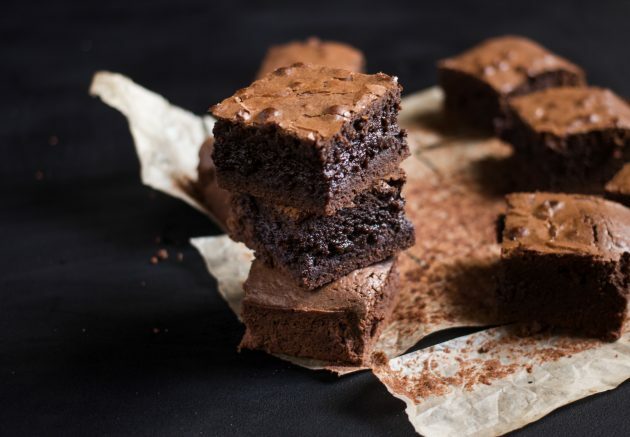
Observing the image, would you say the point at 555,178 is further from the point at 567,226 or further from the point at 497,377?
the point at 497,377

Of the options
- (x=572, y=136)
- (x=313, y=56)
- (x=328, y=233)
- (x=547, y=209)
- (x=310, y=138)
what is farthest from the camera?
(x=313, y=56)

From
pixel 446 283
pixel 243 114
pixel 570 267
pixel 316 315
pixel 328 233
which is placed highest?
pixel 243 114

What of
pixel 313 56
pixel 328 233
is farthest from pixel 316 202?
pixel 313 56

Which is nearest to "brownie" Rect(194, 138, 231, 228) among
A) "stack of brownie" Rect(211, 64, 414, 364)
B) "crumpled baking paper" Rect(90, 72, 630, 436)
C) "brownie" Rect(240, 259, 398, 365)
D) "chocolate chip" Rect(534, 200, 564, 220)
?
A: "crumpled baking paper" Rect(90, 72, 630, 436)

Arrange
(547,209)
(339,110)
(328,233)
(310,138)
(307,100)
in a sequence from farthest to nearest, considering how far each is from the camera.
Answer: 1. (547,209)
2. (328,233)
3. (307,100)
4. (339,110)
5. (310,138)

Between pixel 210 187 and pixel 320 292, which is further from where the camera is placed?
pixel 210 187

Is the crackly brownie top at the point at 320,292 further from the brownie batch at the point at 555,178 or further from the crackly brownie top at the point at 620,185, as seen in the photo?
the crackly brownie top at the point at 620,185

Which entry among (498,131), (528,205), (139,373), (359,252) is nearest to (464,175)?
(498,131)

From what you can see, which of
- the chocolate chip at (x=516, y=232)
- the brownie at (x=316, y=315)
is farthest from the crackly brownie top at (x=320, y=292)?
the chocolate chip at (x=516, y=232)
